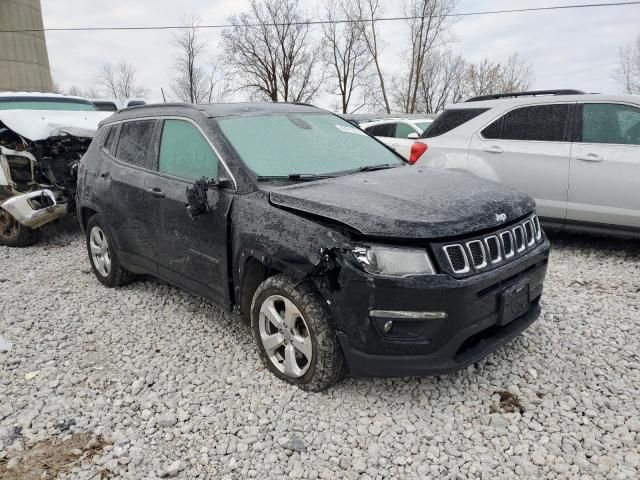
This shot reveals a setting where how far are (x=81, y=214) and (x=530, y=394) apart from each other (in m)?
4.31

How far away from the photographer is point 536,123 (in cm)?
556

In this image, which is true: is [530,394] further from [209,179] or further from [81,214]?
[81,214]

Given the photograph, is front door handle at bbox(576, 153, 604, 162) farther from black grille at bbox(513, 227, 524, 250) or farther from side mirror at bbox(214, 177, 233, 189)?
side mirror at bbox(214, 177, 233, 189)

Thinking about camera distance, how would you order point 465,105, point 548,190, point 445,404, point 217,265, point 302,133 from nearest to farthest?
point 445,404, point 217,265, point 302,133, point 548,190, point 465,105

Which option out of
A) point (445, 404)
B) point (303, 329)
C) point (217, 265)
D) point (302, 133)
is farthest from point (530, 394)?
point (302, 133)

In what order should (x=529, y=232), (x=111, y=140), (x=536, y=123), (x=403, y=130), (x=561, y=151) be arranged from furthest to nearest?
1. (x=403, y=130)
2. (x=536, y=123)
3. (x=561, y=151)
4. (x=111, y=140)
5. (x=529, y=232)

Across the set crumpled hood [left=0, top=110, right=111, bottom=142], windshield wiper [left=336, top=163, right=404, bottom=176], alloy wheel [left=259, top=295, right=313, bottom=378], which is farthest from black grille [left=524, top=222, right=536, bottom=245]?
crumpled hood [left=0, top=110, right=111, bottom=142]

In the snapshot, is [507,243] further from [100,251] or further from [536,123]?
[100,251]

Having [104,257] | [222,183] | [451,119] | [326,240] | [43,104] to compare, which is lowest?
[104,257]

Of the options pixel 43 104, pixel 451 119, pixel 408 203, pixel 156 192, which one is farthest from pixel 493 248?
pixel 43 104

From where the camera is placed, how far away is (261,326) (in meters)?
A: 3.11

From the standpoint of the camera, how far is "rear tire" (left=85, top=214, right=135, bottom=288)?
4609 millimetres

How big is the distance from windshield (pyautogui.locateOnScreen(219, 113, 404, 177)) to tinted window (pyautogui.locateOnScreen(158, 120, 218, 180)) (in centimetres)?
21

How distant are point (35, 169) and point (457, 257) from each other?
6.16 m
